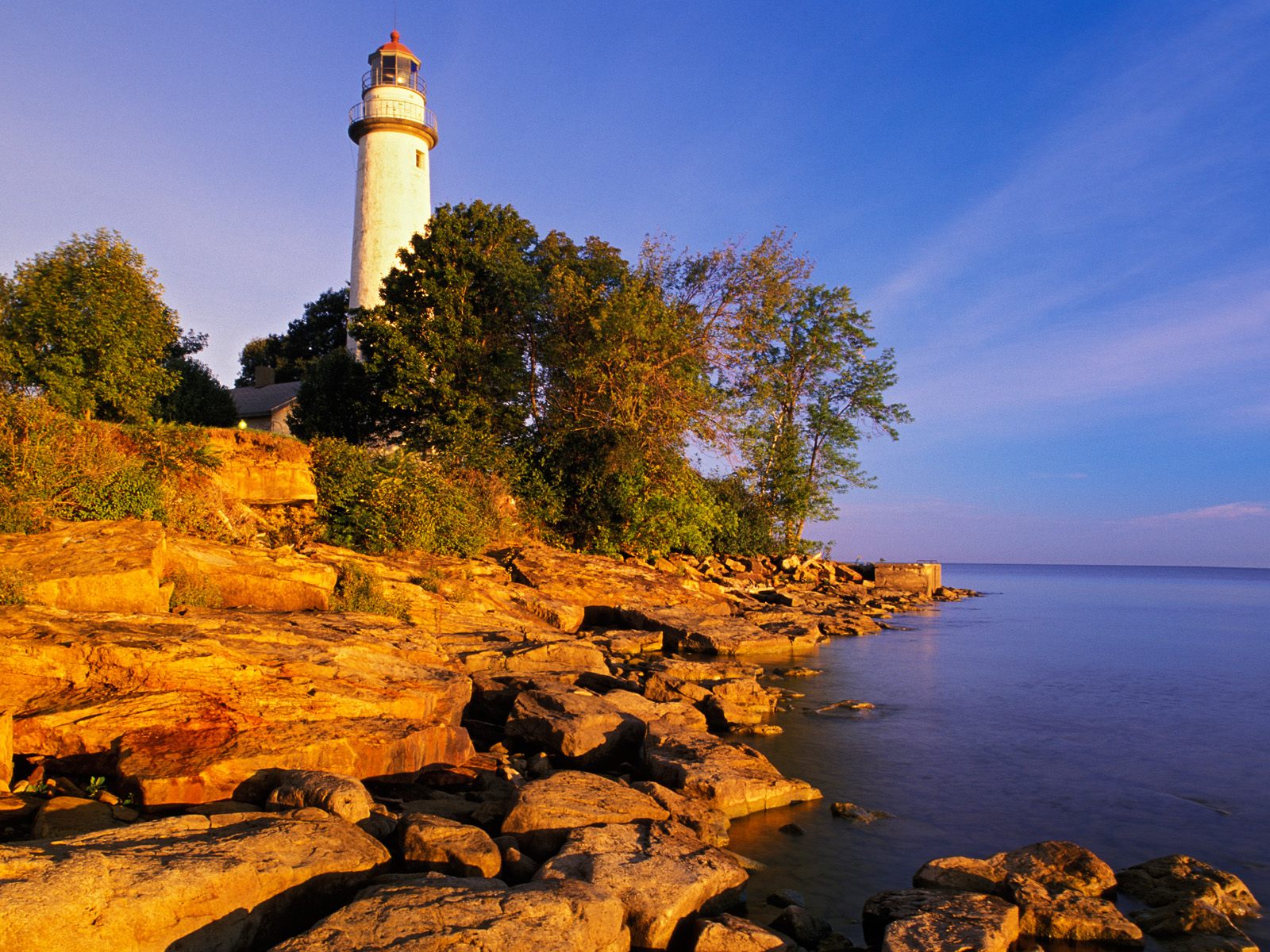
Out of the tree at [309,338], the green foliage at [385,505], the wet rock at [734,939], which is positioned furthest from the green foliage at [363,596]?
the tree at [309,338]

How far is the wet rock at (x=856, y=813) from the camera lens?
797 cm

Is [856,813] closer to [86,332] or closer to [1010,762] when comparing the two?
[1010,762]

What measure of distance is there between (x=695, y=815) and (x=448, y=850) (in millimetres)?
2558

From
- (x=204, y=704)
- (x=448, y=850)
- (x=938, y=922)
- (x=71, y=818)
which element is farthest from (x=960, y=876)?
(x=204, y=704)

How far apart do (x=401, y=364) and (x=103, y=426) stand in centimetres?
953

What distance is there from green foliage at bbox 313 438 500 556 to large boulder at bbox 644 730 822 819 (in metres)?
8.16

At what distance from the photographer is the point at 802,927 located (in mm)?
5527

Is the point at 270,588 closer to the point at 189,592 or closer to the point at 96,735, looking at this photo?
the point at 189,592

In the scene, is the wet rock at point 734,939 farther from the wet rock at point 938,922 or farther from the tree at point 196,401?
the tree at point 196,401

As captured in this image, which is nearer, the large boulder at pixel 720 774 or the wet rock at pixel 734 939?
the wet rock at pixel 734 939

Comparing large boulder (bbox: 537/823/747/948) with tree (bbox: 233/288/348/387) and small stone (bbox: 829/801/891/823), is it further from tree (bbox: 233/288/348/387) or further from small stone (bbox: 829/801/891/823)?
tree (bbox: 233/288/348/387)

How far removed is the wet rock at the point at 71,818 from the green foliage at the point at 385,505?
29.9 ft

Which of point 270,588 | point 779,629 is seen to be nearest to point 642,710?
point 270,588

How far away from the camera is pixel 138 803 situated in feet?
19.5
